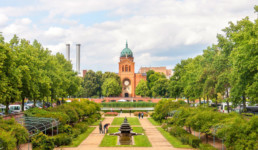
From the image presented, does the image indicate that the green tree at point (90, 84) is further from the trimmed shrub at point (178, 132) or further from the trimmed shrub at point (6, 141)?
the trimmed shrub at point (6, 141)

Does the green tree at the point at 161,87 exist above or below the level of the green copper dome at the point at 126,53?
below

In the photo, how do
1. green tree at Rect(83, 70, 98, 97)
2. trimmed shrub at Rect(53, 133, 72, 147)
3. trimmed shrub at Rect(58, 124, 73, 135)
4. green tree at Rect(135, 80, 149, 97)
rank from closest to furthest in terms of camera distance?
1. trimmed shrub at Rect(53, 133, 72, 147)
2. trimmed shrub at Rect(58, 124, 73, 135)
3. green tree at Rect(83, 70, 98, 97)
4. green tree at Rect(135, 80, 149, 97)

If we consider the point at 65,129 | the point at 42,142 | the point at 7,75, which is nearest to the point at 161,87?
the point at 65,129

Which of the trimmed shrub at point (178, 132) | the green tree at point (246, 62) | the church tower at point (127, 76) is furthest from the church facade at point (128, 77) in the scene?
the green tree at point (246, 62)

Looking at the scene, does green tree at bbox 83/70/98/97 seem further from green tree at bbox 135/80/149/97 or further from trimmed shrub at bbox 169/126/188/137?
trimmed shrub at bbox 169/126/188/137

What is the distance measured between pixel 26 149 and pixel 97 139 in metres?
8.05

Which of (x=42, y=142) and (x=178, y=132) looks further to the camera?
(x=178, y=132)

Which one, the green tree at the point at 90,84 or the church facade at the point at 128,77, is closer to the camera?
the green tree at the point at 90,84

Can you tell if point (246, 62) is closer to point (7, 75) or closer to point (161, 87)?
point (7, 75)

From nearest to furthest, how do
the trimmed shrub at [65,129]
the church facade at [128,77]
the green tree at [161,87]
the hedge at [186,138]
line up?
the hedge at [186,138] < the trimmed shrub at [65,129] < the green tree at [161,87] < the church facade at [128,77]

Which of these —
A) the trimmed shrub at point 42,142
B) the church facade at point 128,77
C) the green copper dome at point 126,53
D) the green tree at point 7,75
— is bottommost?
the trimmed shrub at point 42,142

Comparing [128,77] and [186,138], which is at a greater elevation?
[128,77]

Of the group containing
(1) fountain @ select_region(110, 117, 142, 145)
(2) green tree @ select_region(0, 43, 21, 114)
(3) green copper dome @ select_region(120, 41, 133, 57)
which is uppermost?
(3) green copper dome @ select_region(120, 41, 133, 57)

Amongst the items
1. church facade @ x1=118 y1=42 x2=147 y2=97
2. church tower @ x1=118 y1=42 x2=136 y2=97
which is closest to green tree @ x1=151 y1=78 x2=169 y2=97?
church facade @ x1=118 y1=42 x2=147 y2=97
